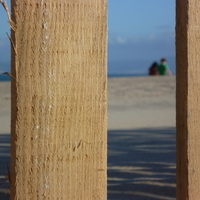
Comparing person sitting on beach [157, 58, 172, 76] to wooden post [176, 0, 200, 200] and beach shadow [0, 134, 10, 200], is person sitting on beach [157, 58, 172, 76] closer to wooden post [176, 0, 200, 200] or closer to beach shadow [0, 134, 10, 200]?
beach shadow [0, 134, 10, 200]

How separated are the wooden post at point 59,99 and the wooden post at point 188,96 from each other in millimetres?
337

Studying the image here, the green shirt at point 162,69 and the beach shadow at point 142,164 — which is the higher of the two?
the green shirt at point 162,69

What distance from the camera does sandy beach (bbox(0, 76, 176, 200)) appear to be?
362 cm

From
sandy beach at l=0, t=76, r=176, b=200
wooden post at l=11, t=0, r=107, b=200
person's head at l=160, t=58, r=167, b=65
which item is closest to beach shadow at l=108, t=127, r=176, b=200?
sandy beach at l=0, t=76, r=176, b=200

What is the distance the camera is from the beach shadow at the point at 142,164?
3447 mm

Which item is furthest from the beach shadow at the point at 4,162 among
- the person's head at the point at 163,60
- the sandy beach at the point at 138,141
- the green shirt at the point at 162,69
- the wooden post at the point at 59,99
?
the green shirt at the point at 162,69

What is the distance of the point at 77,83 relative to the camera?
1443 mm

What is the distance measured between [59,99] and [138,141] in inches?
249

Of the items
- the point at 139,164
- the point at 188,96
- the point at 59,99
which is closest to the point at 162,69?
the point at 139,164

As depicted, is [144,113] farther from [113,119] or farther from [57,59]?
[57,59]

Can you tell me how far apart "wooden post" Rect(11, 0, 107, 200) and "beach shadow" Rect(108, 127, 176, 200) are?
6.15ft

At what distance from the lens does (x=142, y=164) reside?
5.24 metres

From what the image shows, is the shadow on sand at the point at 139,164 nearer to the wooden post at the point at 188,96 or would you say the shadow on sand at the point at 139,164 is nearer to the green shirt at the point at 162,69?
the wooden post at the point at 188,96

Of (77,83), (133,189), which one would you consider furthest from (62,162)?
(133,189)
